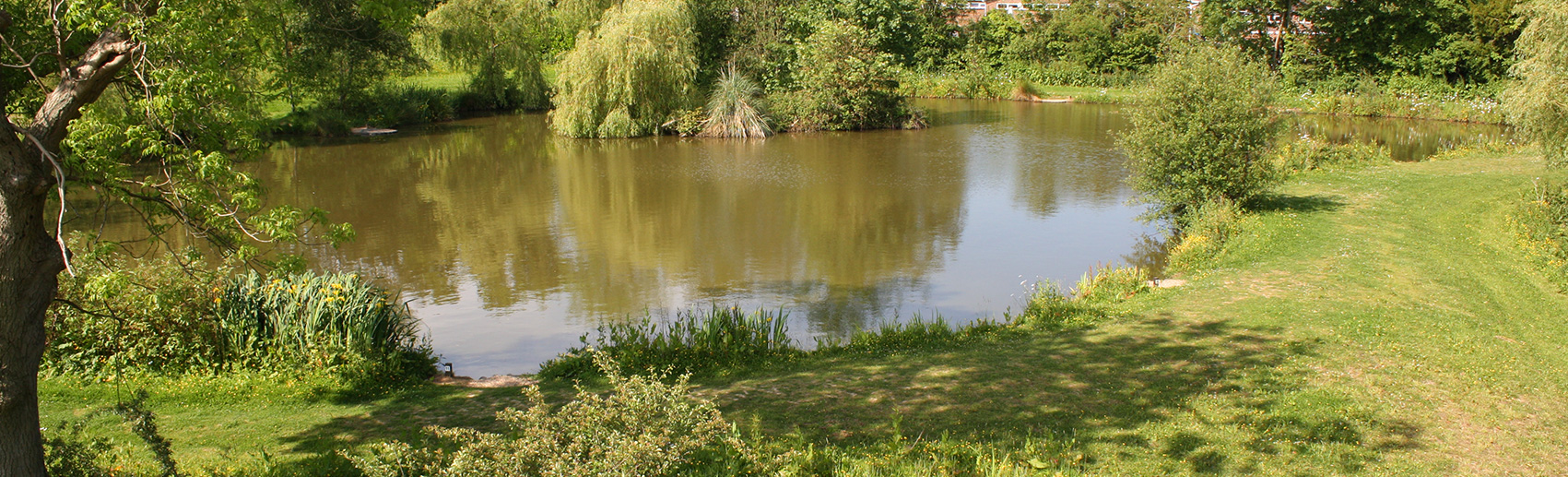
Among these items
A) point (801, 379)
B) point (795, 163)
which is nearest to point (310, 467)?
point (801, 379)

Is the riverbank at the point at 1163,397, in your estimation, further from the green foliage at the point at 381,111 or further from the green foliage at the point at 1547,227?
the green foliage at the point at 381,111

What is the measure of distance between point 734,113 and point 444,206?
10.6 metres

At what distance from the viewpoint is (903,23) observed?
1447 inches

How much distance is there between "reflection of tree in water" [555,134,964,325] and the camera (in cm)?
1291

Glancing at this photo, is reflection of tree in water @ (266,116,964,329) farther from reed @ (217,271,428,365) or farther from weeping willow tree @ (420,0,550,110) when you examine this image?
weeping willow tree @ (420,0,550,110)

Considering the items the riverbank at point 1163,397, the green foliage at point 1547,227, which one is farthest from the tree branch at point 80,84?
the green foliage at point 1547,227

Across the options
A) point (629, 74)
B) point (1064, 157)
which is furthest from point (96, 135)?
point (1064, 157)

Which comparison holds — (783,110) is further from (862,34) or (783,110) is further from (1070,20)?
(1070,20)

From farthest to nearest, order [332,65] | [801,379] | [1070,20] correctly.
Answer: [1070,20] → [332,65] → [801,379]

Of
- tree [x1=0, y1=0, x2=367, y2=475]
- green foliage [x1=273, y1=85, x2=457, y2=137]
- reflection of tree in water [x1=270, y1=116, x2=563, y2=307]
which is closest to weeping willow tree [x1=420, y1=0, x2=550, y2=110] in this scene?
green foliage [x1=273, y1=85, x2=457, y2=137]

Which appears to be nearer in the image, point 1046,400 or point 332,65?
point 1046,400

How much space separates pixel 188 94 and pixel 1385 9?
A: 130 feet

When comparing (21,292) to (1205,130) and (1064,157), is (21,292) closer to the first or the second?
(1205,130)

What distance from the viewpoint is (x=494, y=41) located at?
107 ft
